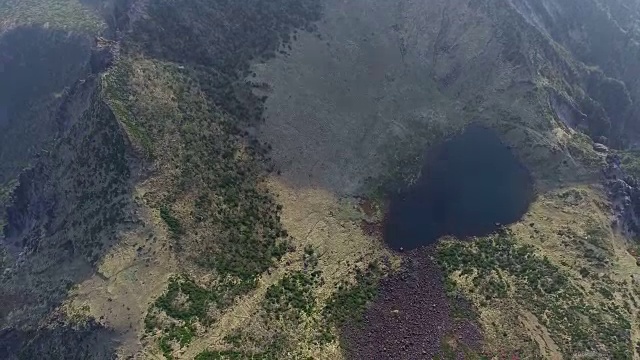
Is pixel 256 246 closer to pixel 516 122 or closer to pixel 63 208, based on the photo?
pixel 63 208

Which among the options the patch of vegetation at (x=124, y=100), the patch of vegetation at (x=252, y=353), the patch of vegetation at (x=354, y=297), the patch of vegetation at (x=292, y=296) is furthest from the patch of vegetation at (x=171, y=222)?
the patch of vegetation at (x=354, y=297)

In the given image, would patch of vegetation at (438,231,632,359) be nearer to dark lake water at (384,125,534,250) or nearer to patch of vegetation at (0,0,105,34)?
dark lake water at (384,125,534,250)

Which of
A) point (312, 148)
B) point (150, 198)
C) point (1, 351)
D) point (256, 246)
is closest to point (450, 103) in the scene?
point (312, 148)

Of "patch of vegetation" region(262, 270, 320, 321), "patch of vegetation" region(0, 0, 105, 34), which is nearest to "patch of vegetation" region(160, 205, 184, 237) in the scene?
"patch of vegetation" region(262, 270, 320, 321)

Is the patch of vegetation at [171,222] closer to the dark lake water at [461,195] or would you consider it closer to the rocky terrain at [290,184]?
the rocky terrain at [290,184]

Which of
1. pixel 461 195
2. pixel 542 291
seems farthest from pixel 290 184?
pixel 542 291
